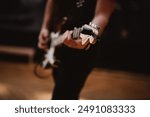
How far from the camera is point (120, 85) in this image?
390cm

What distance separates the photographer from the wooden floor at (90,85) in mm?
3504

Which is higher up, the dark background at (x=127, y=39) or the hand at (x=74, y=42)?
the hand at (x=74, y=42)

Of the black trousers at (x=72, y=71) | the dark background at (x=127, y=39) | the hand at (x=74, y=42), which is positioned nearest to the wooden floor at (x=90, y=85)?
the dark background at (x=127, y=39)

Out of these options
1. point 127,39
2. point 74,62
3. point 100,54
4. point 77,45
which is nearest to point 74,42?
point 77,45

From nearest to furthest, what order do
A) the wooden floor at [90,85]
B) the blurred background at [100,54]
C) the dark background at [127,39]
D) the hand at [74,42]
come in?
1. the hand at [74,42]
2. the wooden floor at [90,85]
3. the blurred background at [100,54]
4. the dark background at [127,39]

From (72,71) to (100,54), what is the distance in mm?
2637

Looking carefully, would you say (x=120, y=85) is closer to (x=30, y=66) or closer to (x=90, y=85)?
(x=90, y=85)

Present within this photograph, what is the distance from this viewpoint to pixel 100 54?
4477 mm

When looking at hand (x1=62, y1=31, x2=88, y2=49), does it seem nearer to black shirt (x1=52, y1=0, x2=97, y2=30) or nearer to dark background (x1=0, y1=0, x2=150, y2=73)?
black shirt (x1=52, y1=0, x2=97, y2=30)

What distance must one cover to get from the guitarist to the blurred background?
5.02 ft

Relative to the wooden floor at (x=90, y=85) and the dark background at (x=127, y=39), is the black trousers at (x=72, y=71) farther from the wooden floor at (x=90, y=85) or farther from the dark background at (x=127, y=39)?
the dark background at (x=127, y=39)

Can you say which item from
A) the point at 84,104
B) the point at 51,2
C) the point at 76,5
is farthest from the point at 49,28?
the point at 84,104

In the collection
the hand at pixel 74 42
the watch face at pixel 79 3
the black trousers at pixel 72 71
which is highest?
the watch face at pixel 79 3

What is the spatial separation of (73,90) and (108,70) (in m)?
2.52
